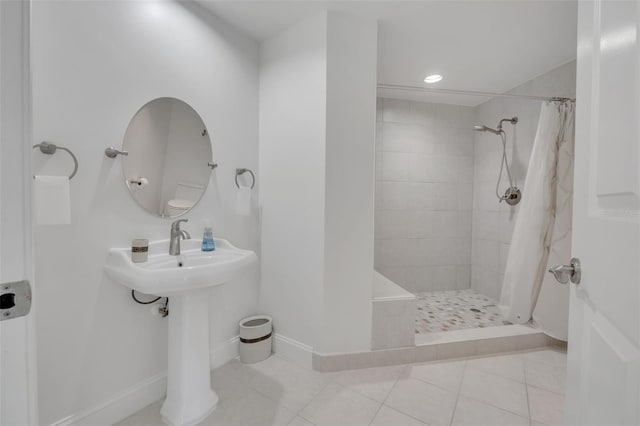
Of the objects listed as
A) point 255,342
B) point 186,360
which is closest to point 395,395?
point 255,342

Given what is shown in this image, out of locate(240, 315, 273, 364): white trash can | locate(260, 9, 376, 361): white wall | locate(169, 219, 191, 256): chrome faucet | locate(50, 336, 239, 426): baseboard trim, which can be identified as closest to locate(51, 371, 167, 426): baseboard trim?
locate(50, 336, 239, 426): baseboard trim

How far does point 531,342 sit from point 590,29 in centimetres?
226

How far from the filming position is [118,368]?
4.62 feet

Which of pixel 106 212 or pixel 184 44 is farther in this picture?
pixel 184 44

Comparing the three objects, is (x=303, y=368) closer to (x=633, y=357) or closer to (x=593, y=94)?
(x=633, y=357)

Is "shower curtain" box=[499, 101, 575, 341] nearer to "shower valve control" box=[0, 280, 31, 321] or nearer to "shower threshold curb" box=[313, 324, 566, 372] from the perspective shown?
"shower threshold curb" box=[313, 324, 566, 372]

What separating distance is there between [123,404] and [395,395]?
1439mm

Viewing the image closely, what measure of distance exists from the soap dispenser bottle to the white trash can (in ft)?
2.13

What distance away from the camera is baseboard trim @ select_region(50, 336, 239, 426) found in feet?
4.18

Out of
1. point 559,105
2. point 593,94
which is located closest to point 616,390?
point 593,94

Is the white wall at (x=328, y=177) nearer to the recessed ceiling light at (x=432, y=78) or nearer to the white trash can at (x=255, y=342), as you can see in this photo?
the white trash can at (x=255, y=342)

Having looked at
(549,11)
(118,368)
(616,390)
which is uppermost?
(549,11)

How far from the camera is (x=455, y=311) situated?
2.69 m

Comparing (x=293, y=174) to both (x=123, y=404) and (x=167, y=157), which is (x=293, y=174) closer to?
(x=167, y=157)
